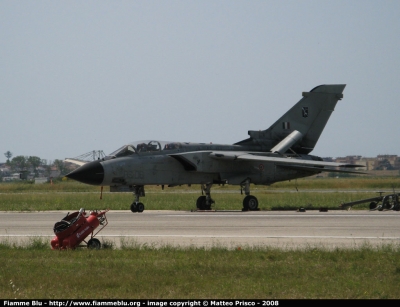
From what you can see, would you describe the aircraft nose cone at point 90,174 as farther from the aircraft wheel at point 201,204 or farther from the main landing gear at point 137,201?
the aircraft wheel at point 201,204

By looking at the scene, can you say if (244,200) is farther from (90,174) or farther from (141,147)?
(90,174)

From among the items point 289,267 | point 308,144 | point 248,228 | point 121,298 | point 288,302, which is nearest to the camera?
point 288,302

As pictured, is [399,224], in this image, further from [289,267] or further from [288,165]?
[288,165]

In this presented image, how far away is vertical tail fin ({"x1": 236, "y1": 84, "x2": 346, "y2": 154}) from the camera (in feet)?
96.9

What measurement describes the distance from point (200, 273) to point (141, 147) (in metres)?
16.0

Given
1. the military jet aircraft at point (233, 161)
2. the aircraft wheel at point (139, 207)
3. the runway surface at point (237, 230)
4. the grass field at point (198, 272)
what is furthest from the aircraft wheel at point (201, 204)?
the grass field at point (198, 272)

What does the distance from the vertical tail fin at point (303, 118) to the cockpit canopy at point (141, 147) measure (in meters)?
4.43

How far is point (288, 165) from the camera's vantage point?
27656 mm

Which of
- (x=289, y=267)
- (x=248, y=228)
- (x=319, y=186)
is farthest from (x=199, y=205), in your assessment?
(x=319, y=186)

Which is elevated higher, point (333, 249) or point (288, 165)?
Result: point (288, 165)

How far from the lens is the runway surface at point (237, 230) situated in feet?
45.7

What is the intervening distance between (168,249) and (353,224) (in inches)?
268

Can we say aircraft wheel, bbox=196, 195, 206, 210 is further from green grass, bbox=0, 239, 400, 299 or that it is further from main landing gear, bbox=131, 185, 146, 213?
green grass, bbox=0, 239, 400, 299

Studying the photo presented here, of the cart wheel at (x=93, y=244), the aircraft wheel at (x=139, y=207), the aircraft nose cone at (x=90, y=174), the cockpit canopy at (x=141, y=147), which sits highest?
the cockpit canopy at (x=141, y=147)
